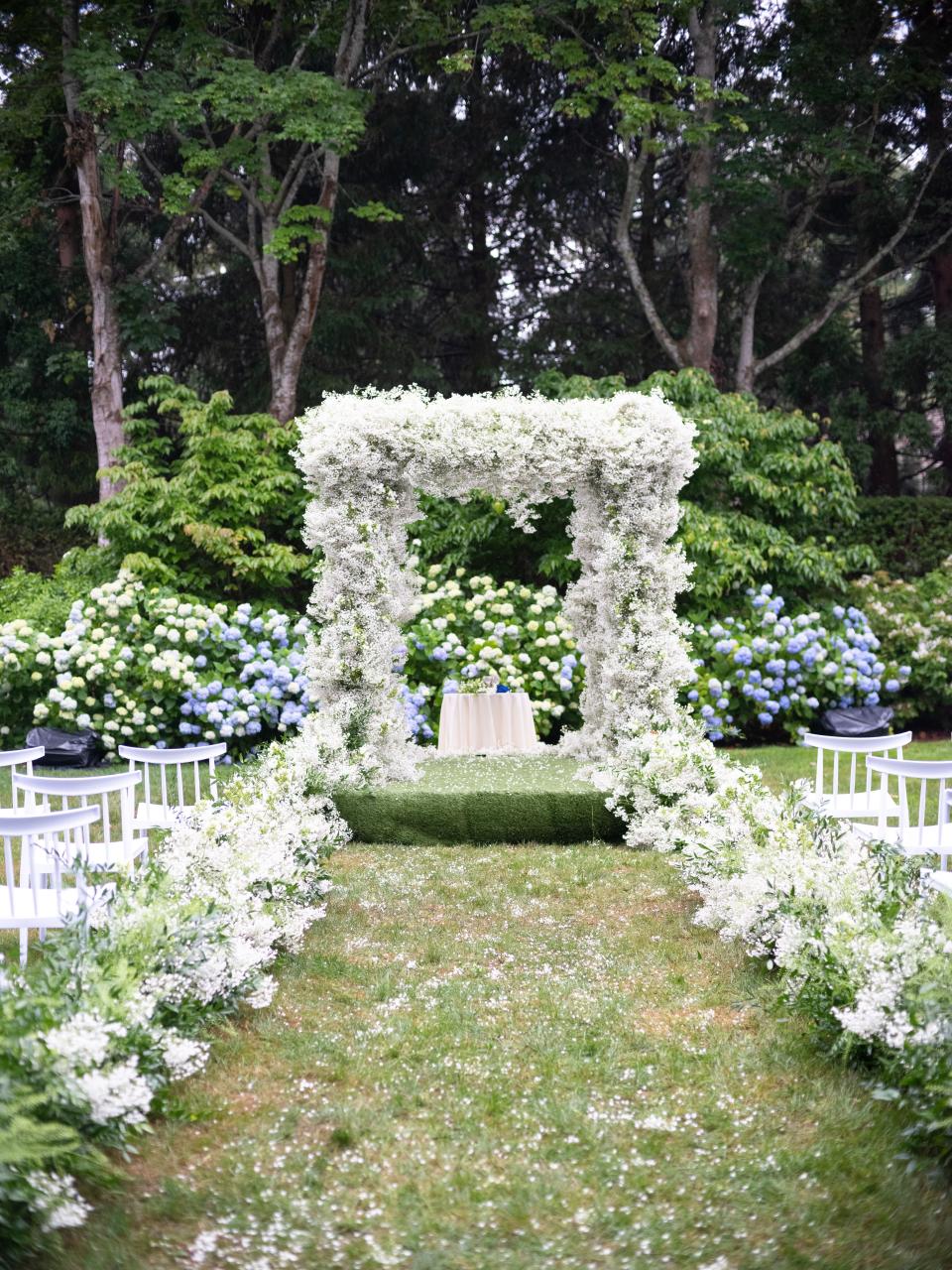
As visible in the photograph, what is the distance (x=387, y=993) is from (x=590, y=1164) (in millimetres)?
1455

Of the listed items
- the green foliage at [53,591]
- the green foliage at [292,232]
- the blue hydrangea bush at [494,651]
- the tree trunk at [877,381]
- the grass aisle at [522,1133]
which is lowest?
the grass aisle at [522,1133]

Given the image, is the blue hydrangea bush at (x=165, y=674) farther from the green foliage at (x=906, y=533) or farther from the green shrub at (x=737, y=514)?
the green foliage at (x=906, y=533)

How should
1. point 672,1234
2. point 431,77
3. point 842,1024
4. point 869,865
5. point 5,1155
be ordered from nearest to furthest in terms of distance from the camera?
point 5,1155
point 672,1234
point 842,1024
point 869,865
point 431,77

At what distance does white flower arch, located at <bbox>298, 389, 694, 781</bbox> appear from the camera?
7266 mm

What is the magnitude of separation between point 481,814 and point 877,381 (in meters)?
11.5

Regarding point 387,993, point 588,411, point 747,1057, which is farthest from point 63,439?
point 747,1057

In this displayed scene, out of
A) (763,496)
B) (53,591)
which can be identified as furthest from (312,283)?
(763,496)

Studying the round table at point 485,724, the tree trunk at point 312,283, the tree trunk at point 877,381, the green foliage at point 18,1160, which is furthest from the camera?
the tree trunk at point 877,381

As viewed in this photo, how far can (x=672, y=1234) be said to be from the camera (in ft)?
8.98

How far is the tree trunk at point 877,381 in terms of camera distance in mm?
16156

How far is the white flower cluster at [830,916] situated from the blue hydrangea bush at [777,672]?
3.82 meters

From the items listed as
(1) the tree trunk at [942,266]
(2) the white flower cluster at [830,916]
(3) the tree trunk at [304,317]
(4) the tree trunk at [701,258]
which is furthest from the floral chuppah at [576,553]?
(1) the tree trunk at [942,266]

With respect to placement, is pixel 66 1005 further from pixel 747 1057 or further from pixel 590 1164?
pixel 747 1057

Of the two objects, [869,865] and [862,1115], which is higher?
[869,865]
